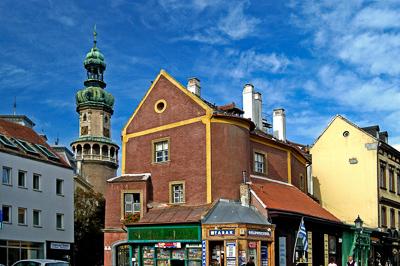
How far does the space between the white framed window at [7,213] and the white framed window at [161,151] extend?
12.4m

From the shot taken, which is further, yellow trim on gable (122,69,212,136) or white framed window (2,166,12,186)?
white framed window (2,166,12,186)

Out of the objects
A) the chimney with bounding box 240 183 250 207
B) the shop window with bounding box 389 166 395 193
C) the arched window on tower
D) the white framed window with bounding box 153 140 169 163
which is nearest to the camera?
the chimney with bounding box 240 183 250 207

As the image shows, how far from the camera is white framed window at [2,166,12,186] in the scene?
44.6m

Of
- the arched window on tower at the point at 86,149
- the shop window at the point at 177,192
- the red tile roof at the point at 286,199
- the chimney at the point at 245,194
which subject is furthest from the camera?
the arched window on tower at the point at 86,149

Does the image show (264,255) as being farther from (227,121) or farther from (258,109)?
(258,109)

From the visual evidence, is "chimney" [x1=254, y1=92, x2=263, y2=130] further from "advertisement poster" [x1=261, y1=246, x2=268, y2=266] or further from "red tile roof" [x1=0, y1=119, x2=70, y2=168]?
"red tile roof" [x1=0, y1=119, x2=70, y2=168]

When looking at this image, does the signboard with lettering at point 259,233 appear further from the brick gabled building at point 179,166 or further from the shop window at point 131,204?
the shop window at point 131,204

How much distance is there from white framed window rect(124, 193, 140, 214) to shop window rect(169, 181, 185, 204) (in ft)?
7.78

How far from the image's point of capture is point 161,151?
131ft

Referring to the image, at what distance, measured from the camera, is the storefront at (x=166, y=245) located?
3450 cm

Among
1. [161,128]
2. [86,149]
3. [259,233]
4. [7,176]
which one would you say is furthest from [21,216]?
[86,149]

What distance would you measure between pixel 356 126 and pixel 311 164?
5.25m

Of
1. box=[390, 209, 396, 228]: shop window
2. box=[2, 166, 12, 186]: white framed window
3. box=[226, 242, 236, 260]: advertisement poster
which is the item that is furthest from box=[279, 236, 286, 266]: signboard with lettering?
box=[2, 166, 12, 186]: white framed window

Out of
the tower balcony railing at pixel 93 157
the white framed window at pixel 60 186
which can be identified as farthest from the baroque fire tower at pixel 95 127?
the white framed window at pixel 60 186
